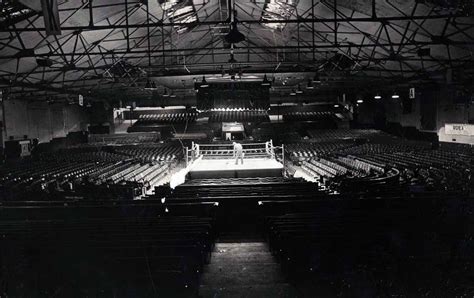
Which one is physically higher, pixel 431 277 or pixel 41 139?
pixel 41 139

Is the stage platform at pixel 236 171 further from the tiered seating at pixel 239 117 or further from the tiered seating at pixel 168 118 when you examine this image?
the tiered seating at pixel 168 118

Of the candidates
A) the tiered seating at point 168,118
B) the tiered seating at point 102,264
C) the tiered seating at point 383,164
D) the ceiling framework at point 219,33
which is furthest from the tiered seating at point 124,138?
the tiered seating at point 102,264

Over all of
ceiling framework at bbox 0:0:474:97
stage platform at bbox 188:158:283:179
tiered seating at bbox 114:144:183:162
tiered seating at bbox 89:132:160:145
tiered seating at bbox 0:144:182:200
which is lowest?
stage platform at bbox 188:158:283:179

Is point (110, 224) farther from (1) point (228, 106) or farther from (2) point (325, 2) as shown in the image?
(1) point (228, 106)

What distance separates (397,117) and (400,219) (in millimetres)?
38718

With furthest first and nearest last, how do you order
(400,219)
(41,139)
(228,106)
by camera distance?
(41,139)
(228,106)
(400,219)

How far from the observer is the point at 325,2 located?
18.5 meters

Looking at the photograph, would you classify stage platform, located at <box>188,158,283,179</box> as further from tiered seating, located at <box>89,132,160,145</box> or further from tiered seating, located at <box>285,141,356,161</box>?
tiered seating, located at <box>89,132,160,145</box>

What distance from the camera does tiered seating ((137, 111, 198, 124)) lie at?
47.2m

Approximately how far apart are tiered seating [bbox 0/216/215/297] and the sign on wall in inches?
988

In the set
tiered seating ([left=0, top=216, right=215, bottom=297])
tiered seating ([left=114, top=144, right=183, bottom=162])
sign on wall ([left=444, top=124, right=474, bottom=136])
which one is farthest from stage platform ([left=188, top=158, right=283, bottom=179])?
sign on wall ([left=444, top=124, right=474, bottom=136])

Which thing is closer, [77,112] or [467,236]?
[467,236]

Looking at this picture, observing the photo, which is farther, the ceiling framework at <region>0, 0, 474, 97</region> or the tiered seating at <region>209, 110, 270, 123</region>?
the tiered seating at <region>209, 110, 270, 123</region>

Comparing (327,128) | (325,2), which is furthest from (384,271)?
(327,128)
